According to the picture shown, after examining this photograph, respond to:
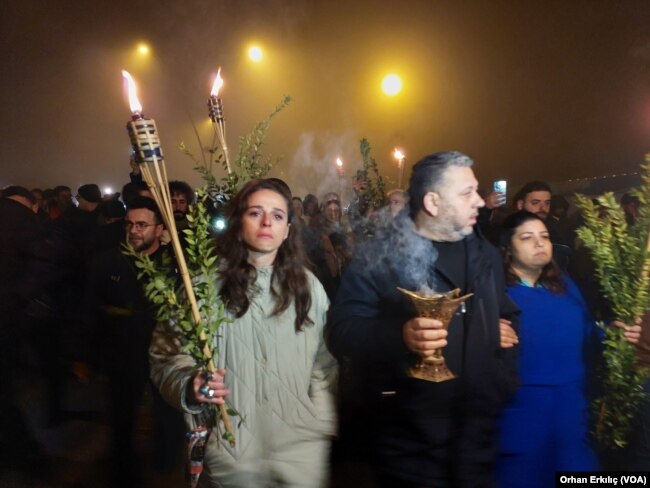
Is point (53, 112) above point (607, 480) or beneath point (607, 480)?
above

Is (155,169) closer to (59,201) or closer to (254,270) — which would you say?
(254,270)

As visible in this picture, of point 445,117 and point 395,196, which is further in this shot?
point 445,117

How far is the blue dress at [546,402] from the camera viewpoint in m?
2.56

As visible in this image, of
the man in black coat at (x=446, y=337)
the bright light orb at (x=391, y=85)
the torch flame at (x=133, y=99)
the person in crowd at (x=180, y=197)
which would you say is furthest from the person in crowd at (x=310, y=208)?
the bright light orb at (x=391, y=85)

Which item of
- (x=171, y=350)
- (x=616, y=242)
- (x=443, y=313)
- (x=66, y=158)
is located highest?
(x=66, y=158)

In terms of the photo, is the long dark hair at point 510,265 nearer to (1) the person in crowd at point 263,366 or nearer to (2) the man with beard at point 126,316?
(1) the person in crowd at point 263,366

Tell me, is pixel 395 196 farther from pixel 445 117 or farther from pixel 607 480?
pixel 445 117

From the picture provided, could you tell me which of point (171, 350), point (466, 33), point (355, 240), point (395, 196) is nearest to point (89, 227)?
point (355, 240)

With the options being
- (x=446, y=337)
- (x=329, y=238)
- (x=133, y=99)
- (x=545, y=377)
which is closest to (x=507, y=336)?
(x=446, y=337)

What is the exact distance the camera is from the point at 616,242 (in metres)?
2.82

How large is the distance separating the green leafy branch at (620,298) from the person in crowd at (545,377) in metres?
0.09

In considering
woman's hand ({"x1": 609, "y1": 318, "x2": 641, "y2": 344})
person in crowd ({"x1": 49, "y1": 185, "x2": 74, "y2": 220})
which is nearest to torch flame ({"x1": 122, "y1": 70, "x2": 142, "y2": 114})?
woman's hand ({"x1": 609, "y1": 318, "x2": 641, "y2": 344})

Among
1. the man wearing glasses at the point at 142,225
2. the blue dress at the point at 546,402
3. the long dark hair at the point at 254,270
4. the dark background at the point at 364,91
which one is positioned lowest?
the blue dress at the point at 546,402

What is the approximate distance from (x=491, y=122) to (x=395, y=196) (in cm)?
671
